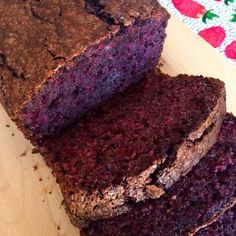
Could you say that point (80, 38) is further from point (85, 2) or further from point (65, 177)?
point (65, 177)

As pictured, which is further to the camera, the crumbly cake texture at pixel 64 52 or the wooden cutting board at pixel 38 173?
the wooden cutting board at pixel 38 173

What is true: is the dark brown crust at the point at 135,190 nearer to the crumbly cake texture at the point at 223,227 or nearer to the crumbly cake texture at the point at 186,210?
the crumbly cake texture at the point at 186,210

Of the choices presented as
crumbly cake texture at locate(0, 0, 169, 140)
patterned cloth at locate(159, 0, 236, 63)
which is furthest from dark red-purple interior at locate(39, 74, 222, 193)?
patterned cloth at locate(159, 0, 236, 63)

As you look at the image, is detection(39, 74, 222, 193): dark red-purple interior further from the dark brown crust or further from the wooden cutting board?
the wooden cutting board

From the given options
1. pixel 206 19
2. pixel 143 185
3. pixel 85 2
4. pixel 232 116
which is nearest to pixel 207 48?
pixel 206 19

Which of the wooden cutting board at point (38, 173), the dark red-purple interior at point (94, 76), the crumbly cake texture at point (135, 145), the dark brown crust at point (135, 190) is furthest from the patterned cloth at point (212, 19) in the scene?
the dark brown crust at point (135, 190)
